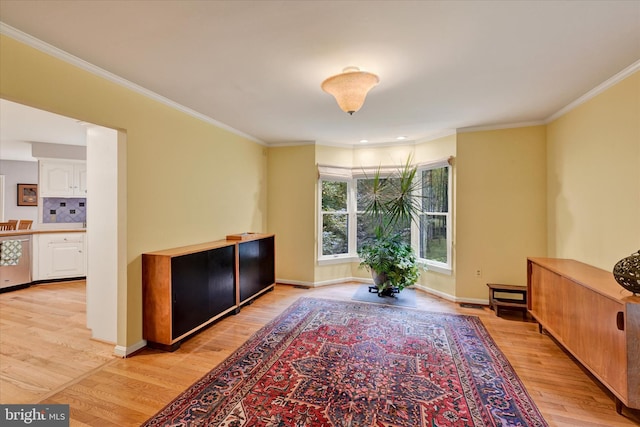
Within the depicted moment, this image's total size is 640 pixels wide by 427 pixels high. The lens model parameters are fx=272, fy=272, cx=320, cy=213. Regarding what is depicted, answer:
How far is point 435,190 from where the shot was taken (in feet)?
14.2

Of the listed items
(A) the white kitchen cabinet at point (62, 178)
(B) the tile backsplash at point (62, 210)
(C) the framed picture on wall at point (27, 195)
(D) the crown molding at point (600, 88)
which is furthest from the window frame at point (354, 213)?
(C) the framed picture on wall at point (27, 195)

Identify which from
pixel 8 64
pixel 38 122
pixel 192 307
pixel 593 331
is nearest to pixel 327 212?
pixel 192 307

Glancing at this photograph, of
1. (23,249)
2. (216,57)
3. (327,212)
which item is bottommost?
(23,249)

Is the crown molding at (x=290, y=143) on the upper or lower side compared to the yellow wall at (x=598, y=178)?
upper

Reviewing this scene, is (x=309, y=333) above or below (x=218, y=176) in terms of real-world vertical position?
below

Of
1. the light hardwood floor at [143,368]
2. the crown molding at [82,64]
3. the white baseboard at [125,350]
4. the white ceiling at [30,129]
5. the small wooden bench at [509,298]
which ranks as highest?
the white ceiling at [30,129]

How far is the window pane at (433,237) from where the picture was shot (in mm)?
→ 4199

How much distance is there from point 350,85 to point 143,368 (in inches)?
114

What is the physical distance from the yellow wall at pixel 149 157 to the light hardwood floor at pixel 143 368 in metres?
0.38

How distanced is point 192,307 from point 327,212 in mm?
2749

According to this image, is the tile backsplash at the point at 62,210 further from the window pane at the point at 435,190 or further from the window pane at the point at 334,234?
the window pane at the point at 435,190

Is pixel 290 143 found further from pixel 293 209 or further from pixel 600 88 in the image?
pixel 600 88

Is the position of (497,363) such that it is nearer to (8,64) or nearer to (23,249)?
(8,64)

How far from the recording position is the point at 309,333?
2.94m
